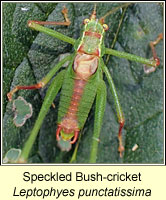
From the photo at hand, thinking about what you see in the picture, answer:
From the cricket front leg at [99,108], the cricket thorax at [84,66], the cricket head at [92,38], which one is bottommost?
the cricket front leg at [99,108]

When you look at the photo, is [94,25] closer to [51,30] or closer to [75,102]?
[51,30]

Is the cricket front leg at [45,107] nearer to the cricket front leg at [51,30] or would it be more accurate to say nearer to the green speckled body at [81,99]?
the green speckled body at [81,99]

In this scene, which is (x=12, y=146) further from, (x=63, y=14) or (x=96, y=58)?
(x=63, y=14)

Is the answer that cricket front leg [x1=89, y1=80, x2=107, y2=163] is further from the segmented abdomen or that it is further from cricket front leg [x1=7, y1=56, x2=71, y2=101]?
cricket front leg [x1=7, y1=56, x2=71, y2=101]

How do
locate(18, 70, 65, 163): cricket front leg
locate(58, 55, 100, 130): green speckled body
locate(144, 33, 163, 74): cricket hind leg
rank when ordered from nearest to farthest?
locate(18, 70, 65, 163): cricket front leg
locate(58, 55, 100, 130): green speckled body
locate(144, 33, 163, 74): cricket hind leg

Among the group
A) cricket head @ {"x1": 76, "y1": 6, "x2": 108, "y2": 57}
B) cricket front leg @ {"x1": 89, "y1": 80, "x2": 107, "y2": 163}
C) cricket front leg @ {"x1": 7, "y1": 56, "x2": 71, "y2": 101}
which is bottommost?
cricket front leg @ {"x1": 89, "y1": 80, "x2": 107, "y2": 163}

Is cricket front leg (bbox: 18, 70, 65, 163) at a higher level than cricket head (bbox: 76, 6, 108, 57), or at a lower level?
lower

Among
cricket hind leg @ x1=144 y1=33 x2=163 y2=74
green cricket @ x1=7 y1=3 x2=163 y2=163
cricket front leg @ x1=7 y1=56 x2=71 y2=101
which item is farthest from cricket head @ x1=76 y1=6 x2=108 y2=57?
cricket hind leg @ x1=144 y1=33 x2=163 y2=74

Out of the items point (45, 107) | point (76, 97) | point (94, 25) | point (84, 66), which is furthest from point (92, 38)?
point (45, 107)

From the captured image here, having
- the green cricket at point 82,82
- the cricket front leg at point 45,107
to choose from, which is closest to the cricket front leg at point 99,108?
the green cricket at point 82,82
